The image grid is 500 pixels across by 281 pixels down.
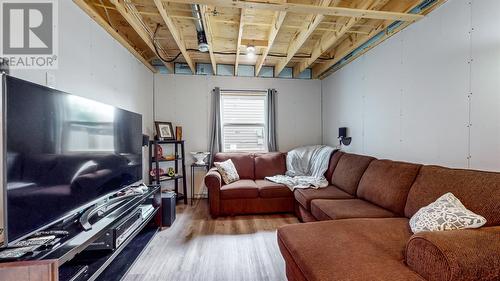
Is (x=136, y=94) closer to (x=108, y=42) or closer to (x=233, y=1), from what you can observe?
(x=108, y=42)

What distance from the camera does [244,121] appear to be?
4.54m

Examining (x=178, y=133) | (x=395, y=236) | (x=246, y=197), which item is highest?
(x=178, y=133)

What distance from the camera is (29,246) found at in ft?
3.98

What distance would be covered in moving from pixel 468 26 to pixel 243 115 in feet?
10.9

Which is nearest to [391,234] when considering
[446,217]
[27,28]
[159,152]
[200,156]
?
[446,217]

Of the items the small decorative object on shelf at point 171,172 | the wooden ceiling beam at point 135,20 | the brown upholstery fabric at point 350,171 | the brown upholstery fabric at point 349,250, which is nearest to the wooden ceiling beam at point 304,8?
the wooden ceiling beam at point 135,20

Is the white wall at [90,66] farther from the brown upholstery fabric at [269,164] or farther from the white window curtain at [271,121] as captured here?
the white window curtain at [271,121]

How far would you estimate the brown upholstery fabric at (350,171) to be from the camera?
9.39 feet

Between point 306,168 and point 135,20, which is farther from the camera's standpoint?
point 306,168

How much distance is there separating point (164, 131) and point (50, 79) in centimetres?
235

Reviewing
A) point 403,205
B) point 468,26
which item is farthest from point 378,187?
point 468,26

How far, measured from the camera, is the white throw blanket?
3.43m

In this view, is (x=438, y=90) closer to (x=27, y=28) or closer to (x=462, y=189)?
(x=462, y=189)

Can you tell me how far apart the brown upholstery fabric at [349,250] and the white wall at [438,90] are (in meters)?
0.86
